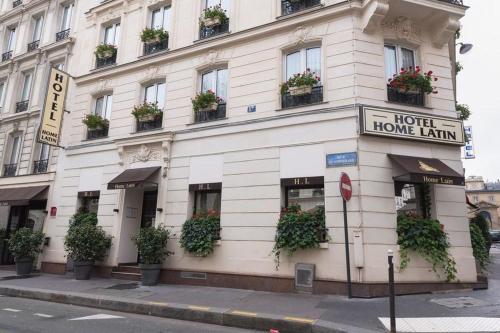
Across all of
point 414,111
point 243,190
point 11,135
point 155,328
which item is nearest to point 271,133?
point 243,190

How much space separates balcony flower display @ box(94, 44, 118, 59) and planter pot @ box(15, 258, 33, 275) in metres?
8.33

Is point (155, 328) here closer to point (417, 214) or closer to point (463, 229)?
point (417, 214)

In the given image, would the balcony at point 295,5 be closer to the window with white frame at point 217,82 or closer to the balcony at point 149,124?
the window with white frame at point 217,82

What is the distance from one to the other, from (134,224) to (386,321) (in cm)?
937

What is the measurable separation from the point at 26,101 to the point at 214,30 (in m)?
10.6

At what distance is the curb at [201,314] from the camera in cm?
655

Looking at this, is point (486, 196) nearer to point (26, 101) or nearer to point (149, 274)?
point (149, 274)

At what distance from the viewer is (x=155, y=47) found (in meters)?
14.0

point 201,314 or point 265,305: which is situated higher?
point 265,305

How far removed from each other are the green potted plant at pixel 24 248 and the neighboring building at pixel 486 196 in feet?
262

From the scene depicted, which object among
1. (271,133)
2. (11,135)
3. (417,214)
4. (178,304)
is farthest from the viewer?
(11,135)

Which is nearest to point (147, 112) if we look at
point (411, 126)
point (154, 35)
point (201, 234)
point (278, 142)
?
point (154, 35)

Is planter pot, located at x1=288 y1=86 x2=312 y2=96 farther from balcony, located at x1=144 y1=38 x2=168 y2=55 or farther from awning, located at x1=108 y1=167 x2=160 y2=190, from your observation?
balcony, located at x1=144 y1=38 x2=168 y2=55

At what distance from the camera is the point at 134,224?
43.6ft
